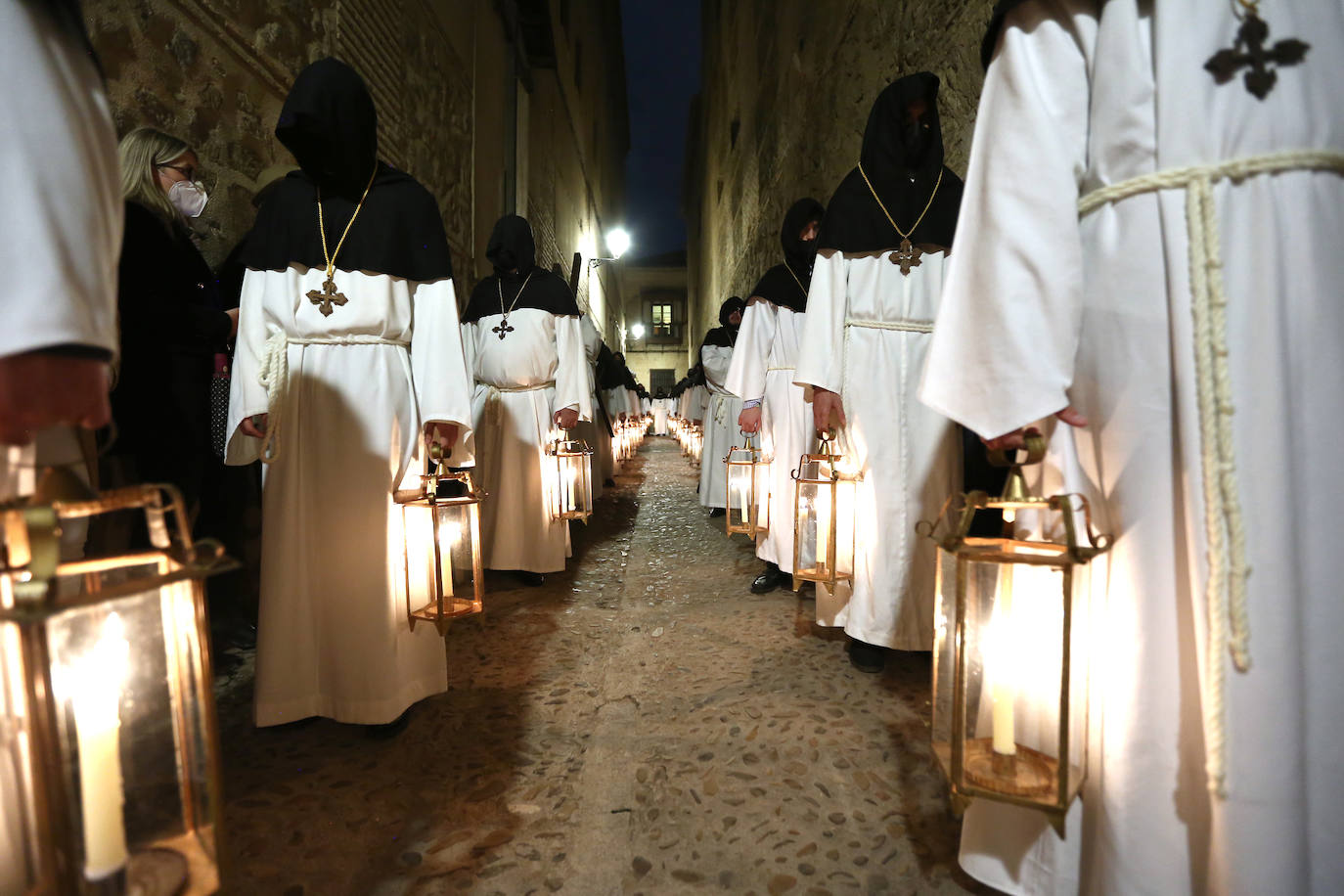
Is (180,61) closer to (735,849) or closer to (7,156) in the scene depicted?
(7,156)

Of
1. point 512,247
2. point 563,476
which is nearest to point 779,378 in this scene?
point 563,476

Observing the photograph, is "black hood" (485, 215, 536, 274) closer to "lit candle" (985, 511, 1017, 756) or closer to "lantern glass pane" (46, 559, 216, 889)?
"lantern glass pane" (46, 559, 216, 889)

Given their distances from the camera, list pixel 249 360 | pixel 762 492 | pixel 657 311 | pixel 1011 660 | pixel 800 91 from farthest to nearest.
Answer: pixel 657 311, pixel 800 91, pixel 762 492, pixel 249 360, pixel 1011 660

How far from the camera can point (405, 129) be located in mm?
4812

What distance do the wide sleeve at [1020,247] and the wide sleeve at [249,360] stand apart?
202 centimetres

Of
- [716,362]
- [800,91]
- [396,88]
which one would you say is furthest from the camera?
[800,91]

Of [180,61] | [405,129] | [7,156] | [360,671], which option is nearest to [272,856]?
[360,671]

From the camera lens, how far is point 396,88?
4660 millimetres

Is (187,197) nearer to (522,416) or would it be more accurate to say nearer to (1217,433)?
(522,416)

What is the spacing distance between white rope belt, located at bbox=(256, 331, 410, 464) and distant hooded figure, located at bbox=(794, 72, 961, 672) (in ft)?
6.05

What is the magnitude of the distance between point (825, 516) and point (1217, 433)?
1533 mm

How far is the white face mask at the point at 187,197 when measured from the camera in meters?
2.36

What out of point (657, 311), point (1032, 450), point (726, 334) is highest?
point (657, 311)

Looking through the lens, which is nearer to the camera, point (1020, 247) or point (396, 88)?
point (1020, 247)
